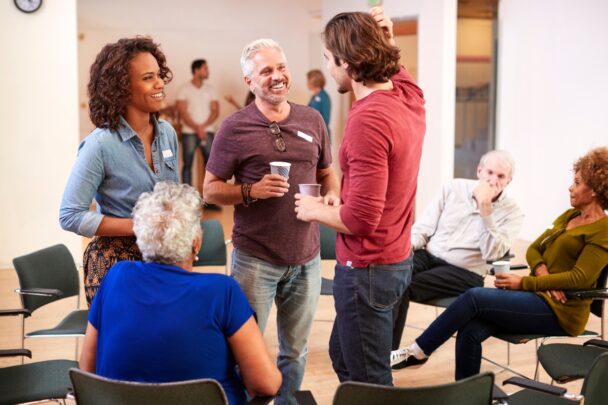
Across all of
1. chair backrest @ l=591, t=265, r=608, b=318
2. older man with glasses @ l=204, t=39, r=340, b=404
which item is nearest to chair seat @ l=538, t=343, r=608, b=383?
chair backrest @ l=591, t=265, r=608, b=318

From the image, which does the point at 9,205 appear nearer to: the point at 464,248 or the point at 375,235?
the point at 464,248

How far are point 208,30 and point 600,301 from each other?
8.44 metres

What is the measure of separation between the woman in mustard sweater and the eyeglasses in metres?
1.23

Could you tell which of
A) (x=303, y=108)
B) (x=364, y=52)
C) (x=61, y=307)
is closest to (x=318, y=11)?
(x=61, y=307)

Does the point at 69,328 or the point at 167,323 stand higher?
the point at 167,323

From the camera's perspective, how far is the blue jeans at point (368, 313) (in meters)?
2.46

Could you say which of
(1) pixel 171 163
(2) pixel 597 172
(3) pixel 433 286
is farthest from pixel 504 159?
(1) pixel 171 163

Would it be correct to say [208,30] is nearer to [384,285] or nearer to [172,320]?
[384,285]

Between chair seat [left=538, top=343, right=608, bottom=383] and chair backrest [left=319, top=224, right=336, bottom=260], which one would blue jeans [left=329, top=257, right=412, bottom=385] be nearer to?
chair seat [left=538, top=343, right=608, bottom=383]

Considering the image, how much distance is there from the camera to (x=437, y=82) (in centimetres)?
802

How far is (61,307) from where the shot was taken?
562cm

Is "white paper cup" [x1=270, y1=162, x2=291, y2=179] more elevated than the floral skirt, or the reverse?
"white paper cup" [x1=270, y1=162, x2=291, y2=179]

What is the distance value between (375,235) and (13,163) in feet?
16.8

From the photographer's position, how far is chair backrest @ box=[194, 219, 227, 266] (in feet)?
15.7
